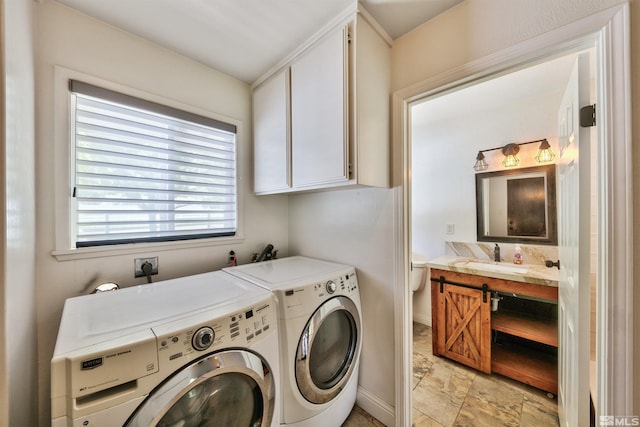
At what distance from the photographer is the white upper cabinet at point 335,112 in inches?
47.9

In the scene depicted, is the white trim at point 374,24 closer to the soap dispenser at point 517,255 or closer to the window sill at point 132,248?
the window sill at point 132,248

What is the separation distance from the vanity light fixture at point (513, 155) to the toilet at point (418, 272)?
119cm

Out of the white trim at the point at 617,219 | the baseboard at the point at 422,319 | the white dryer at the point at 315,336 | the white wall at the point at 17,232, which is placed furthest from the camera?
the baseboard at the point at 422,319

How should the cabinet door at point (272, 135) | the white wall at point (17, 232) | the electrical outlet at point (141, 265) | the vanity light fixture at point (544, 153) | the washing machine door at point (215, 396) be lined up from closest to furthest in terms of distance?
1. the white wall at point (17, 232)
2. the washing machine door at point (215, 396)
3. the electrical outlet at point (141, 265)
4. the cabinet door at point (272, 135)
5. the vanity light fixture at point (544, 153)

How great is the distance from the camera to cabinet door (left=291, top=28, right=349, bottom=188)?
1230 millimetres

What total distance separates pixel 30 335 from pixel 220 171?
4.13ft

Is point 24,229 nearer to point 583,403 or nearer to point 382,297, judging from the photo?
point 382,297

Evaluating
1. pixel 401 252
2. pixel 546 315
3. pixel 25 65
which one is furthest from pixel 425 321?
pixel 25 65

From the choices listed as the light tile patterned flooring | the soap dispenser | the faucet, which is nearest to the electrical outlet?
the faucet

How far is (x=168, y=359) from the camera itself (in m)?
0.71

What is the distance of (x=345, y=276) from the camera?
4.73 feet

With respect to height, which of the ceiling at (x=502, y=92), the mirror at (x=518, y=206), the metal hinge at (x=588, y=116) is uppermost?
the ceiling at (x=502, y=92)

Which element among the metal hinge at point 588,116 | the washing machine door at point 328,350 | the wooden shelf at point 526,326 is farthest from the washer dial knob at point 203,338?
the wooden shelf at point 526,326

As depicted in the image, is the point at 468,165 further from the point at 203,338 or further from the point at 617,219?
the point at 203,338
